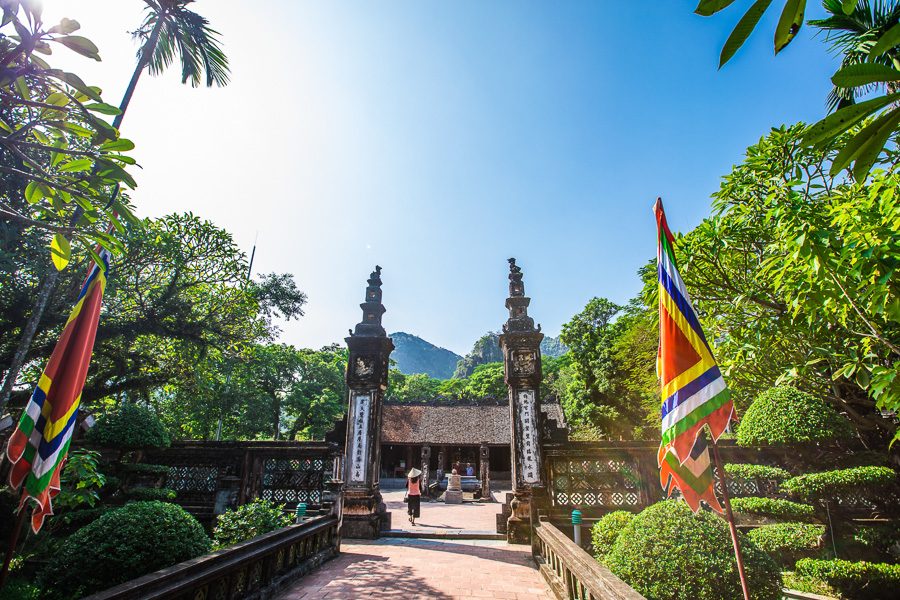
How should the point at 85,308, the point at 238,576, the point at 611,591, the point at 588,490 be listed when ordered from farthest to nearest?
the point at 588,490, the point at 238,576, the point at 85,308, the point at 611,591

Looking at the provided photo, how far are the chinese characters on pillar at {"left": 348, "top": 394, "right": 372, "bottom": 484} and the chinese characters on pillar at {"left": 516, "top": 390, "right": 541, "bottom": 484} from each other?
3.86 metres

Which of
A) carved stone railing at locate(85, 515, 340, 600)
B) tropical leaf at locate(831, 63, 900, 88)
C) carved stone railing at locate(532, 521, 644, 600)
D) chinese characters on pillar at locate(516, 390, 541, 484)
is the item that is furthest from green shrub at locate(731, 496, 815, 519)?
tropical leaf at locate(831, 63, 900, 88)

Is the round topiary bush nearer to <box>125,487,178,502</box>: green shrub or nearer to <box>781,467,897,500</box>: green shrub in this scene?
<box>781,467,897,500</box>: green shrub

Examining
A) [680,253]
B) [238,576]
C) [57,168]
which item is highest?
[680,253]

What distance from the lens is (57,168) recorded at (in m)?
2.83

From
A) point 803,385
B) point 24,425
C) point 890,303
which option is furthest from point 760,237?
point 24,425

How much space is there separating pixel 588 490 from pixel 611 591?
19.0ft

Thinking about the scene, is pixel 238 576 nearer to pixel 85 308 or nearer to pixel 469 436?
pixel 85 308

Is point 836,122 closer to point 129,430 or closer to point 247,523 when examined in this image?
point 247,523

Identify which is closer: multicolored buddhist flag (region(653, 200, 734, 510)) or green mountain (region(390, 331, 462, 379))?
multicolored buddhist flag (region(653, 200, 734, 510))

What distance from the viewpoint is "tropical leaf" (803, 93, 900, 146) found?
125cm

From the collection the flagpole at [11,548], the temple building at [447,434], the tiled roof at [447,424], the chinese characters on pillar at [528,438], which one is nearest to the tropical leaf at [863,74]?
the flagpole at [11,548]

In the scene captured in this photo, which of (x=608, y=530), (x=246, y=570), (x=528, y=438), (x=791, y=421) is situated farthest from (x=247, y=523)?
(x=791, y=421)

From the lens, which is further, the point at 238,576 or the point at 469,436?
the point at 469,436
